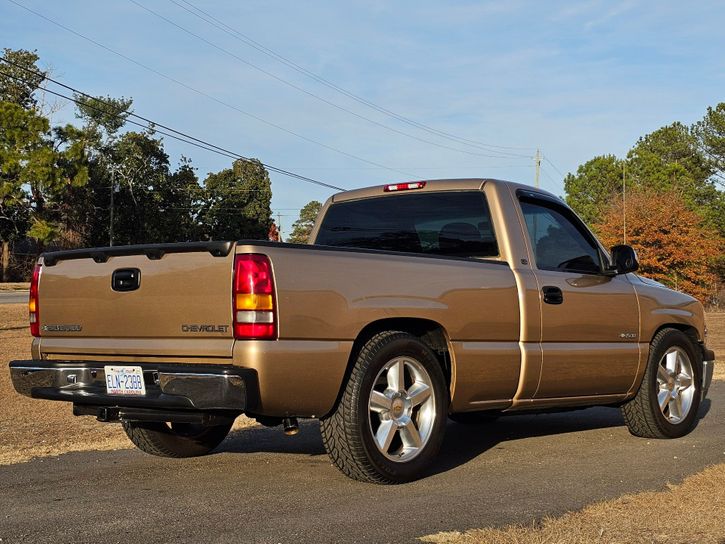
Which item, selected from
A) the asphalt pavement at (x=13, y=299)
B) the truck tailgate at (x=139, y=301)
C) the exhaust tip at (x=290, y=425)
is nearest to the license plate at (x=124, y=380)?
the truck tailgate at (x=139, y=301)

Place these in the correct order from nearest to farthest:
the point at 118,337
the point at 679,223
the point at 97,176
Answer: the point at 118,337
the point at 679,223
the point at 97,176

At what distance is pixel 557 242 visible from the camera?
290 inches

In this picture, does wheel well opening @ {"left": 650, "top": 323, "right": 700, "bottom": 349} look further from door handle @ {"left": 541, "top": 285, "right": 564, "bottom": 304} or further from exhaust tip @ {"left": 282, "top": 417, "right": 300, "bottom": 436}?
exhaust tip @ {"left": 282, "top": 417, "right": 300, "bottom": 436}

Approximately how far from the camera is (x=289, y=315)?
5199mm

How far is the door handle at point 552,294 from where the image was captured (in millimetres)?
6772

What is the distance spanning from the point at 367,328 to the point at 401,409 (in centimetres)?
54

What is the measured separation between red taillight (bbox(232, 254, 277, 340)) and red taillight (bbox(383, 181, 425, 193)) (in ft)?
7.93

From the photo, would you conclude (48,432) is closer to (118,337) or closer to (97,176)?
(118,337)

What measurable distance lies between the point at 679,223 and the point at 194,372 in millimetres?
39442

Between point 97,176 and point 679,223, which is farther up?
point 97,176

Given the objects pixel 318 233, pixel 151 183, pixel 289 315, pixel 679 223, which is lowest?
pixel 289 315

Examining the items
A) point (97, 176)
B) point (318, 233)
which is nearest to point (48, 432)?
point (318, 233)

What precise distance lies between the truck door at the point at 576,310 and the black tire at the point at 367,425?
48.9 inches

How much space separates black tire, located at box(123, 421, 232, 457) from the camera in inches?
265
